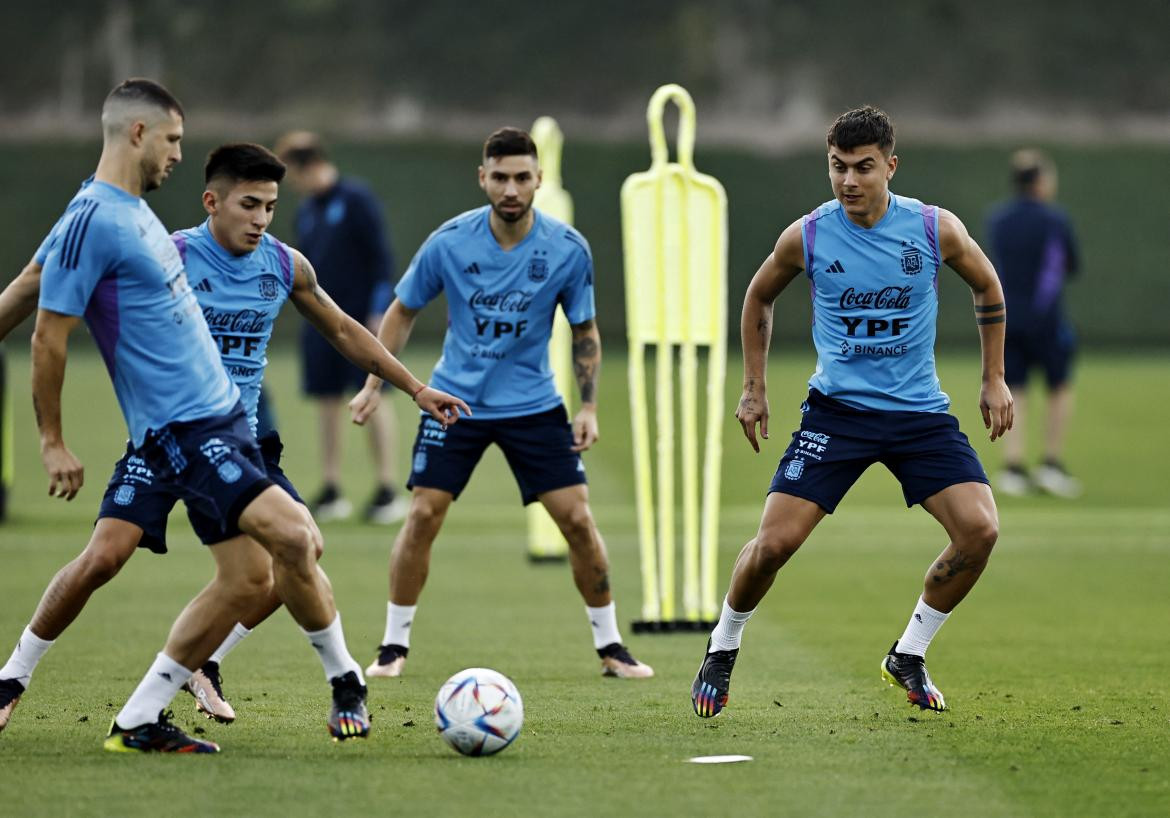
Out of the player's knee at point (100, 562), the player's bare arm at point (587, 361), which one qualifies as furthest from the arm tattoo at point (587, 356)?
the player's knee at point (100, 562)

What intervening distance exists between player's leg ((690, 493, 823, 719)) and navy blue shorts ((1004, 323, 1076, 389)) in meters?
9.13

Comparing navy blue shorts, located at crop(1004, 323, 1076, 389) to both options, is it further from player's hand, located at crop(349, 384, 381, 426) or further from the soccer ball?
the soccer ball

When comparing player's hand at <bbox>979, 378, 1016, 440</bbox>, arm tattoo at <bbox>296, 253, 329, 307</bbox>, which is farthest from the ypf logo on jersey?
player's hand at <bbox>979, 378, 1016, 440</bbox>


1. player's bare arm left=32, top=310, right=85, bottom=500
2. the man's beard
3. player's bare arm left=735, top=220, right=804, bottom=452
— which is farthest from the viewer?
the man's beard

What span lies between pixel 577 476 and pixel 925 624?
1.68 metres

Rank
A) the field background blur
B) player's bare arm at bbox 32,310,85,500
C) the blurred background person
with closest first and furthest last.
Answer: player's bare arm at bbox 32,310,85,500 → the field background blur → the blurred background person

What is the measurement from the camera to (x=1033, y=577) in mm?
10945

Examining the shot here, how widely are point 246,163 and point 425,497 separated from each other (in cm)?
210

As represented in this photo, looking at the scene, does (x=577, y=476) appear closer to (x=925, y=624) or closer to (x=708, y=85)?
(x=925, y=624)

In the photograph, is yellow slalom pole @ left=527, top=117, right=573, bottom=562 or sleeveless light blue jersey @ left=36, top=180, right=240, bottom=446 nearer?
sleeveless light blue jersey @ left=36, top=180, right=240, bottom=446

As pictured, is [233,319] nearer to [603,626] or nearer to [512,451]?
[512,451]

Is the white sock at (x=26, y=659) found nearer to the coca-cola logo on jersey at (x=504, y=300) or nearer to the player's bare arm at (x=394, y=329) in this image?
the player's bare arm at (x=394, y=329)

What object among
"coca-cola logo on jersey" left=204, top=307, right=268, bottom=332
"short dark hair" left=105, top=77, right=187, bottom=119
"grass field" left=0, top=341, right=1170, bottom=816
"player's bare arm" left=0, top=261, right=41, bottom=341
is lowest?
"grass field" left=0, top=341, right=1170, bottom=816

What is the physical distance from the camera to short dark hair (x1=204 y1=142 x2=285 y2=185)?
6.24 m
